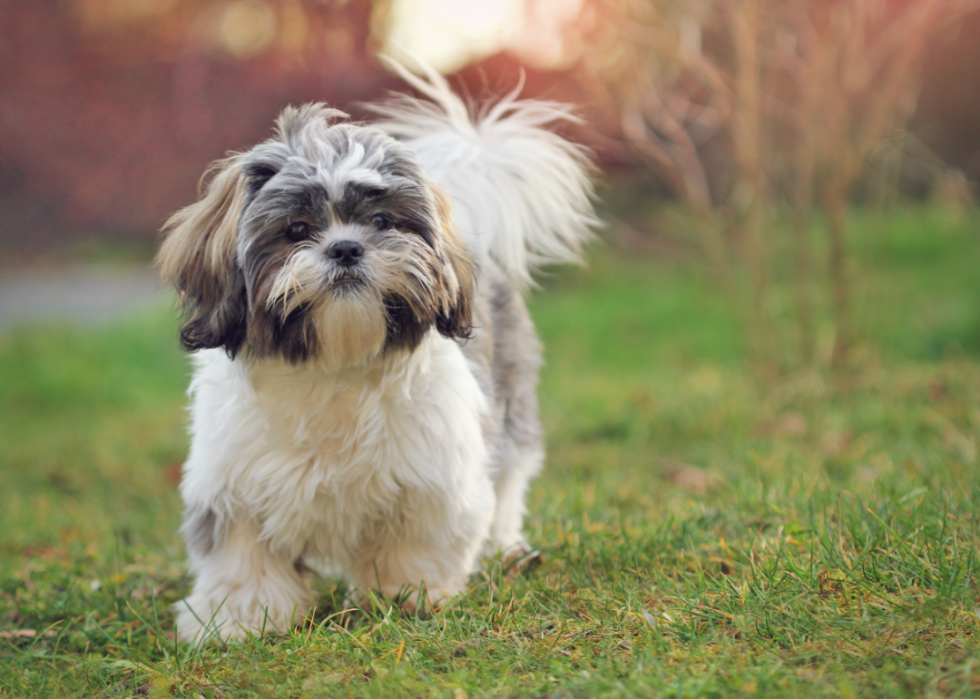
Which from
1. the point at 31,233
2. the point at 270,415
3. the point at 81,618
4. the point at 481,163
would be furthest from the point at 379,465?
the point at 31,233

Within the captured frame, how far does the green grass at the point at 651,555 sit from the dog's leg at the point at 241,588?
105mm

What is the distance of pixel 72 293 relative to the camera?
11.0 metres

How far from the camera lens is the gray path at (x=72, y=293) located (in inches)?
377

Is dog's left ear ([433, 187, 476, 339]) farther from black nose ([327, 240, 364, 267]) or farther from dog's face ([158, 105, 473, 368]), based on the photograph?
black nose ([327, 240, 364, 267])

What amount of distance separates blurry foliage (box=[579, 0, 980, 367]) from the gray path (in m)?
5.59

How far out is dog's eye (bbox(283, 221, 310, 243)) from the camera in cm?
234

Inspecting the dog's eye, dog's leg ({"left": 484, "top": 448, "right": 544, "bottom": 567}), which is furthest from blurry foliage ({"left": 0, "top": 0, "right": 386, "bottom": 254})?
the dog's eye

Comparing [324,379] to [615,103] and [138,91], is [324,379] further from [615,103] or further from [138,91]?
[138,91]

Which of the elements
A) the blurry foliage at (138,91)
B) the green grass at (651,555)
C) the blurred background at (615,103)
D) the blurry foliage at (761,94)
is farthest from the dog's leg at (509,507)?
the blurry foliage at (138,91)

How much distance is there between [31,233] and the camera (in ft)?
41.6

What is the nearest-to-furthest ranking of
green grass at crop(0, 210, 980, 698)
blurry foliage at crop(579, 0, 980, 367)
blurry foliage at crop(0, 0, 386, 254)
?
green grass at crop(0, 210, 980, 698) → blurry foliage at crop(579, 0, 980, 367) → blurry foliage at crop(0, 0, 386, 254)

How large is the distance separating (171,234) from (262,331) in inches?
21.2

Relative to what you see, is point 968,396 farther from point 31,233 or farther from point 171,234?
point 31,233

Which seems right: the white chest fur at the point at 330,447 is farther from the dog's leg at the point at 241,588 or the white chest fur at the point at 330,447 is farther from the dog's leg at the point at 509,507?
the dog's leg at the point at 509,507
